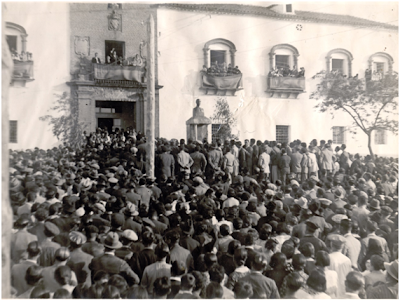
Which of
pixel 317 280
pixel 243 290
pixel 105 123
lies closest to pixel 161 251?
pixel 243 290

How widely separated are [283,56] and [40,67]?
2291 millimetres

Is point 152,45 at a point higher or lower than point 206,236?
higher

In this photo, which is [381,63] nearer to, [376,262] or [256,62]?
[256,62]

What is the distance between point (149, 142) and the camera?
309cm

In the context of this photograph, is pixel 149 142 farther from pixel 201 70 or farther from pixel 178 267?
pixel 178 267

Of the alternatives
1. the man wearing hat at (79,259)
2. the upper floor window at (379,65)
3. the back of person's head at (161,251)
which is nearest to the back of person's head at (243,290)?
the back of person's head at (161,251)

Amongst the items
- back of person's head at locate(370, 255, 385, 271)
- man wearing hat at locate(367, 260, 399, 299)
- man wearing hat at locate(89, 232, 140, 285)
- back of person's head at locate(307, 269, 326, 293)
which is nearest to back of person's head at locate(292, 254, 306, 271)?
back of person's head at locate(307, 269, 326, 293)

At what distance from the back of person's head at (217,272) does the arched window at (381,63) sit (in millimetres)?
2465

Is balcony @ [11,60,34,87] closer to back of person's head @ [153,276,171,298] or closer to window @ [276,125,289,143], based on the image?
back of person's head @ [153,276,171,298]

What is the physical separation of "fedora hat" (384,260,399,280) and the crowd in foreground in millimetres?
13

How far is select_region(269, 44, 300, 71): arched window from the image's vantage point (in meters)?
3.15

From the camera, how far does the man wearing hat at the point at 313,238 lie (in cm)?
229

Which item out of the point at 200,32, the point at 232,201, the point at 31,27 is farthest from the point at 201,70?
the point at 31,27

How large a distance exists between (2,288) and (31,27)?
6.95ft
